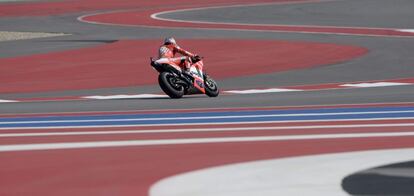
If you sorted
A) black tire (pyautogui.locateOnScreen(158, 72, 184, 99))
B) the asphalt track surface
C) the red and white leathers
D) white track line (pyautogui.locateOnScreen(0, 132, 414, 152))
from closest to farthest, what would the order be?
the asphalt track surface → white track line (pyautogui.locateOnScreen(0, 132, 414, 152)) → black tire (pyautogui.locateOnScreen(158, 72, 184, 99)) → the red and white leathers

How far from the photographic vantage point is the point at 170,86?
23172 millimetres

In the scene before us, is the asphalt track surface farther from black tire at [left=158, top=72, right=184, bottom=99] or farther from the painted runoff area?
black tire at [left=158, top=72, right=184, bottom=99]

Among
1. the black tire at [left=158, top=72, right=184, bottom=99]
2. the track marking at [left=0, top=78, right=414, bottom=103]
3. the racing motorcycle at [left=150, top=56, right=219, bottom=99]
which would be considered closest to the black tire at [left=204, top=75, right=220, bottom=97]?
the racing motorcycle at [left=150, top=56, right=219, bottom=99]

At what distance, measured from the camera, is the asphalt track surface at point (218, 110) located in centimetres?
1053

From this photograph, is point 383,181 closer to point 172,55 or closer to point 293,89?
point 172,55

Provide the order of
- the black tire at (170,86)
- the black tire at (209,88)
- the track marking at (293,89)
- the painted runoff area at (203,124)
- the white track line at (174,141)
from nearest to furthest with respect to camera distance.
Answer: the white track line at (174,141), the painted runoff area at (203,124), the black tire at (170,86), the black tire at (209,88), the track marking at (293,89)

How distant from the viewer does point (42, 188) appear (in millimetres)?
9891

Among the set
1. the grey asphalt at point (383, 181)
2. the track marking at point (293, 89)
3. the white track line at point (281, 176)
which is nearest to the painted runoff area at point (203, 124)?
the white track line at point (281, 176)

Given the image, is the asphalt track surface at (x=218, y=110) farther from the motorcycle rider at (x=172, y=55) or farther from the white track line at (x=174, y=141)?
the motorcycle rider at (x=172, y=55)

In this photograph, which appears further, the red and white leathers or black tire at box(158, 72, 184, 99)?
the red and white leathers

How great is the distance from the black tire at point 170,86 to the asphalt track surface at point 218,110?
0.75ft

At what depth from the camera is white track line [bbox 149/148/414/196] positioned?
9.56 m

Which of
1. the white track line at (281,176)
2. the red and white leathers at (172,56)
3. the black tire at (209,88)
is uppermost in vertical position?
the red and white leathers at (172,56)

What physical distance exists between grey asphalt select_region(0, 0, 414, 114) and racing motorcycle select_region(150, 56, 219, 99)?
10.6 inches
